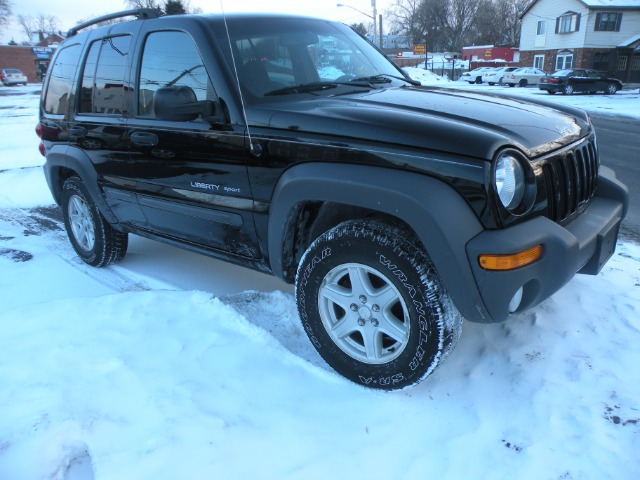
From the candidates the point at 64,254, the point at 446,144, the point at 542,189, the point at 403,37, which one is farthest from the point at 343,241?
the point at 403,37

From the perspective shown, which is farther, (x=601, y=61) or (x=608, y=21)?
(x=601, y=61)

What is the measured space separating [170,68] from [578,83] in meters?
28.2

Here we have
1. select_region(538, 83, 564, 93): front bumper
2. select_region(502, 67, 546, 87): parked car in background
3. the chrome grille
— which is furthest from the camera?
select_region(502, 67, 546, 87): parked car in background

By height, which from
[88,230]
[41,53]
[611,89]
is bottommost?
[611,89]

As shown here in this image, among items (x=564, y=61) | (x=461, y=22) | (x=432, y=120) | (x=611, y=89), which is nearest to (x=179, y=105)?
(x=432, y=120)

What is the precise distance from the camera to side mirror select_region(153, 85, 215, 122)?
262 centimetres

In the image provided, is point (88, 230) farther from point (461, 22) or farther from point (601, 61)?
point (461, 22)

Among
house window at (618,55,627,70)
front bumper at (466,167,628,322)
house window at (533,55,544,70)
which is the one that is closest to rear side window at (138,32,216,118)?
front bumper at (466,167,628,322)

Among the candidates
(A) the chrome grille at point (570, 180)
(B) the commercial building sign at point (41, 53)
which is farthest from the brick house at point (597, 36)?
(B) the commercial building sign at point (41, 53)

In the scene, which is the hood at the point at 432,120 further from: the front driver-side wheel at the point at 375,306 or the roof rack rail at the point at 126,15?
the roof rack rail at the point at 126,15

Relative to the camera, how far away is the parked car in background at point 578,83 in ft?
84.8

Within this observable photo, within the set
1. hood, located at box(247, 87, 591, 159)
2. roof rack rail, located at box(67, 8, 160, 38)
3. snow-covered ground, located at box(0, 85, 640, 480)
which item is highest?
roof rack rail, located at box(67, 8, 160, 38)

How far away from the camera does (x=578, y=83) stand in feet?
86.0

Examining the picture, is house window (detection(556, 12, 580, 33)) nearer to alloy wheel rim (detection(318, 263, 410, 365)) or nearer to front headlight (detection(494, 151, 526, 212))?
front headlight (detection(494, 151, 526, 212))
